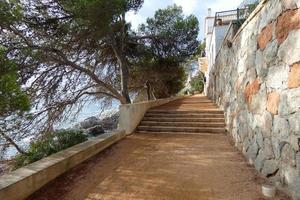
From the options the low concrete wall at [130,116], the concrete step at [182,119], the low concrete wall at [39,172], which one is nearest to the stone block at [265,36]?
the low concrete wall at [39,172]

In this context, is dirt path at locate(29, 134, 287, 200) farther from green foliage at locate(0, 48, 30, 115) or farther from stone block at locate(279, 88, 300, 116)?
green foliage at locate(0, 48, 30, 115)

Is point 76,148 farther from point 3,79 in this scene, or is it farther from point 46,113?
point 46,113

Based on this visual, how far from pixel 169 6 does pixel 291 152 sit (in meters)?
11.3

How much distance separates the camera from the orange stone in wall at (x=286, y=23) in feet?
9.38

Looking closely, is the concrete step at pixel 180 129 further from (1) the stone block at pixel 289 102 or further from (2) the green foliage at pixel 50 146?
(1) the stone block at pixel 289 102

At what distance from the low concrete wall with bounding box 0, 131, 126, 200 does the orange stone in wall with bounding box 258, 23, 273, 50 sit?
363cm

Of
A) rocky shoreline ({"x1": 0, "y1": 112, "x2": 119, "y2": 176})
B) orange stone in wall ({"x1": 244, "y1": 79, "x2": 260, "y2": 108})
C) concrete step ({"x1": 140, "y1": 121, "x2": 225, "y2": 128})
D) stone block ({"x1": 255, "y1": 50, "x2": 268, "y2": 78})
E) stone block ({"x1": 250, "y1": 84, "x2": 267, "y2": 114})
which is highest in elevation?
stone block ({"x1": 255, "y1": 50, "x2": 268, "y2": 78})

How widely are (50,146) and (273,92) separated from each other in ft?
15.8

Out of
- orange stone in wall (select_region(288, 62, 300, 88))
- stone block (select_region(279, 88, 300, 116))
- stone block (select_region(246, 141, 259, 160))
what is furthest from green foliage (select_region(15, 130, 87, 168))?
orange stone in wall (select_region(288, 62, 300, 88))

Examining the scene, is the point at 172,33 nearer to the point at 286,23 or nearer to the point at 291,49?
the point at 286,23

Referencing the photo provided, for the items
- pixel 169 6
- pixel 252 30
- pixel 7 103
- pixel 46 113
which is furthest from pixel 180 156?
pixel 169 6

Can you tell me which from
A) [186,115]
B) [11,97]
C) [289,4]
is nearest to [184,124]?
[186,115]

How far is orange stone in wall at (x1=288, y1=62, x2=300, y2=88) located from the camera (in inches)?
110

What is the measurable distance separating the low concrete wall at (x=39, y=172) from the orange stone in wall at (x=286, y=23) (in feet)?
12.1
